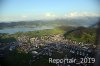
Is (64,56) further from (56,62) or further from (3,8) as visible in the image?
(3,8)

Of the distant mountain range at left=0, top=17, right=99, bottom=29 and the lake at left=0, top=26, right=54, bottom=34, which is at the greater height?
the distant mountain range at left=0, top=17, right=99, bottom=29

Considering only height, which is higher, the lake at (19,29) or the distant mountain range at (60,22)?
the distant mountain range at (60,22)

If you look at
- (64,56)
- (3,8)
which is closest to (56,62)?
(64,56)

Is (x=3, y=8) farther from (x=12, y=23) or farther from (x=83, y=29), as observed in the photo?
(x=83, y=29)

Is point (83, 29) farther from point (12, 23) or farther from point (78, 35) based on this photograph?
point (12, 23)

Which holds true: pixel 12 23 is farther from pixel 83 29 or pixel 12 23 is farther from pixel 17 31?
pixel 83 29
